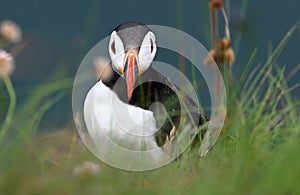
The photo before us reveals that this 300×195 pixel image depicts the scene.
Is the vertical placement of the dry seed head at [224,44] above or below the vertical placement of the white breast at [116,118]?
above

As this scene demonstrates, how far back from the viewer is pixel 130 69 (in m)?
2.98

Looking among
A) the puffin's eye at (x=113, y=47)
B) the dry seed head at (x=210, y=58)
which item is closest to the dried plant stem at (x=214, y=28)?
the dry seed head at (x=210, y=58)

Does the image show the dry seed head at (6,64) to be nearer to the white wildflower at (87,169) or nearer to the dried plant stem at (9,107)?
the dried plant stem at (9,107)

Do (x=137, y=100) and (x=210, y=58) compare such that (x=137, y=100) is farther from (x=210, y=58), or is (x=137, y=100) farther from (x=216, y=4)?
(x=216, y=4)

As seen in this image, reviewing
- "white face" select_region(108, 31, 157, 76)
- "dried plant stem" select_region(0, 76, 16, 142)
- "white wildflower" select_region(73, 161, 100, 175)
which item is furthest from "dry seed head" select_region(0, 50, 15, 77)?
"white face" select_region(108, 31, 157, 76)

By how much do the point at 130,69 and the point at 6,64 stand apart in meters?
0.78

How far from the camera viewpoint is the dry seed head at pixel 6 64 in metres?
2.24

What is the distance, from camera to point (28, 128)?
1.97 m

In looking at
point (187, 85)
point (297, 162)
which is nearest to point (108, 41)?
point (187, 85)

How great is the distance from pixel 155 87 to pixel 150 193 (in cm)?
153

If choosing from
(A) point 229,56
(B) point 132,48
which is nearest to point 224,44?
(A) point 229,56

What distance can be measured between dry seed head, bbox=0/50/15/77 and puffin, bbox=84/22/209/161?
660 millimetres

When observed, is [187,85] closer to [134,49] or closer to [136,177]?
[134,49]

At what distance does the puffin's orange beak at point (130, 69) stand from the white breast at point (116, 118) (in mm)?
110
